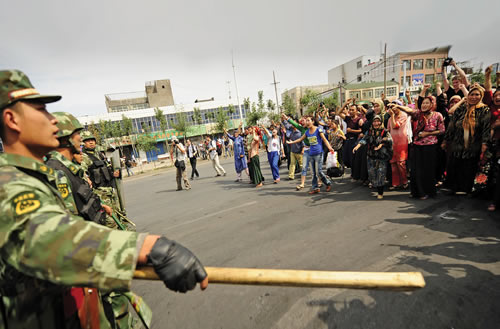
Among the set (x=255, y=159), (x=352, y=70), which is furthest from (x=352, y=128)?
(x=352, y=70)

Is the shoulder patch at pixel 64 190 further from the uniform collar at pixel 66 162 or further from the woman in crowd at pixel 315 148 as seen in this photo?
the woman in crowd at pixel 315 148

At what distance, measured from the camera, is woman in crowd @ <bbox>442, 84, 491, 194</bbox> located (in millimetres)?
4020

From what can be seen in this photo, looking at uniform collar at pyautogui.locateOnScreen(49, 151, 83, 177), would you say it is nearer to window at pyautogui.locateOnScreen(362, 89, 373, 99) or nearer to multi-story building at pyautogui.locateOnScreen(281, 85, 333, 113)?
window at pyautogui.locateOnScreen(362, 89, 373, 99)

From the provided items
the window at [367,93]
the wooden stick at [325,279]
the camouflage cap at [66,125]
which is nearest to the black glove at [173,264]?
the wooden stick at [325,279]

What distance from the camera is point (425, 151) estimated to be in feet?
15.0

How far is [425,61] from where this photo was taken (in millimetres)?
49656

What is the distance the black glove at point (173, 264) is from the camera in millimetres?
921

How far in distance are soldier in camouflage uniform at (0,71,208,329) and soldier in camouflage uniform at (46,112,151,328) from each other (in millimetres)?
731

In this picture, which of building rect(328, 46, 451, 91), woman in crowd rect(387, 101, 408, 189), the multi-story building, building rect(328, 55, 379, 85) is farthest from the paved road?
building rect(328, 55, 379, 85)

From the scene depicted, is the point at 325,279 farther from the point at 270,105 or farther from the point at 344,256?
the point at 270,105

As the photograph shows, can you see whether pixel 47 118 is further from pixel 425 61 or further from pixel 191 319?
pixel 425 61

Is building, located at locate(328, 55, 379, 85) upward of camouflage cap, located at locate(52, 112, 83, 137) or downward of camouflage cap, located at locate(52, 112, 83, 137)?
upward

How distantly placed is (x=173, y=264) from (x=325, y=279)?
2.36 feet

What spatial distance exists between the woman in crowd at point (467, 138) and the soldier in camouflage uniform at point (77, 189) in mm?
5603
